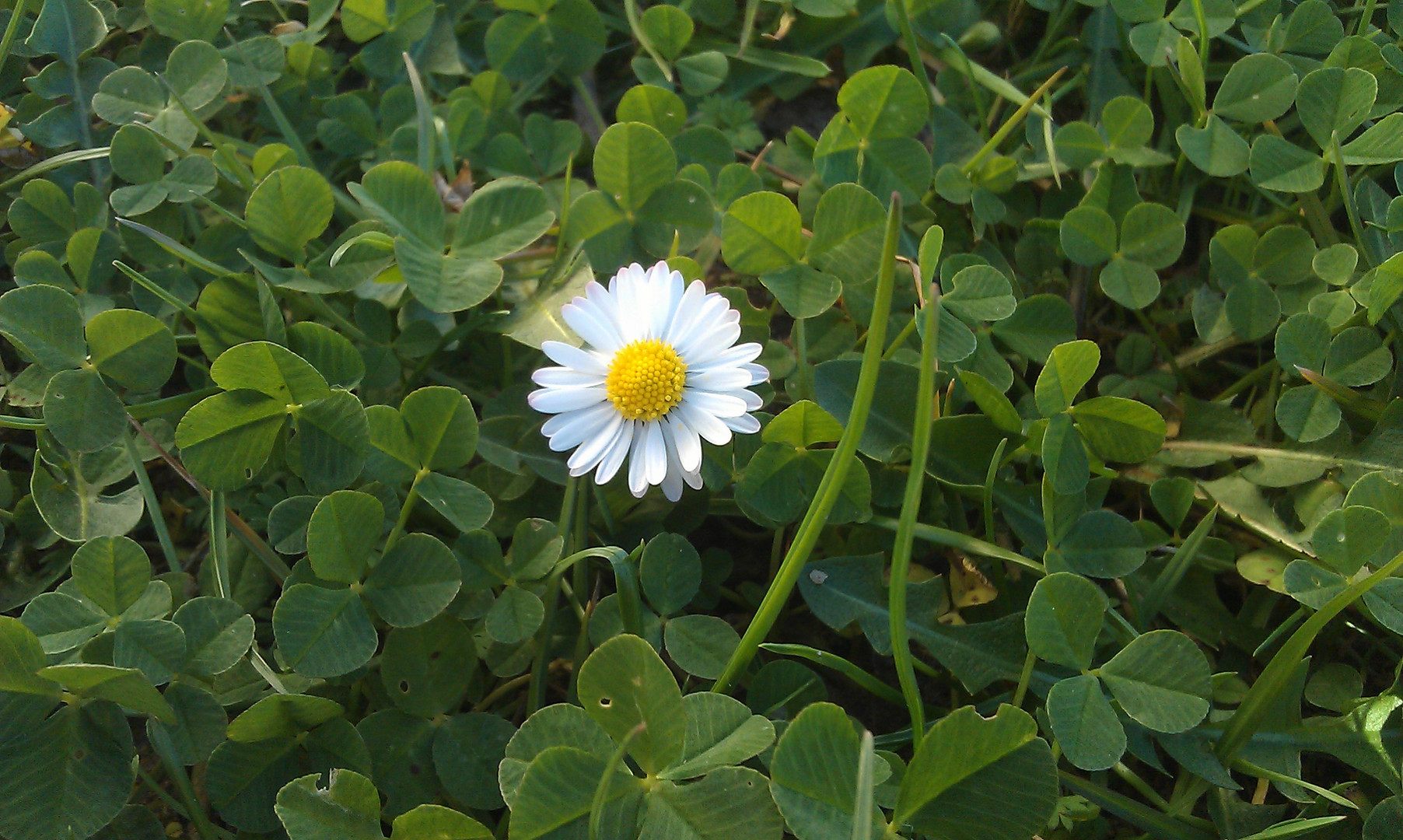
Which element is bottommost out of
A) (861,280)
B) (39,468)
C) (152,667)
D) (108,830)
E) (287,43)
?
(108,830)

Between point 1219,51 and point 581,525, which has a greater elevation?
point 1219,51

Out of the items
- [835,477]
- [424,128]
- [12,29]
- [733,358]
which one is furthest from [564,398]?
[12,29]

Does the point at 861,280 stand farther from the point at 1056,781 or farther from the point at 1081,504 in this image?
the point at 1056,781

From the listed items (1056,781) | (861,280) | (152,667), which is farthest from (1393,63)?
(152,667)

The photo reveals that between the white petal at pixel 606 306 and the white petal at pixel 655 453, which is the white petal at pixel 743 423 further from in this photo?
the white petal at pixel 606 306

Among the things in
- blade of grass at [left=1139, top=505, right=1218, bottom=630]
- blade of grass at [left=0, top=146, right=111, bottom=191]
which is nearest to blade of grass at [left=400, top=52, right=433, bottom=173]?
blade of grass at [left=0, top=146, right=111, bottom=191]

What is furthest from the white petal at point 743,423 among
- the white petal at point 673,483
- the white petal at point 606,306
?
the white petal at point 606,306
